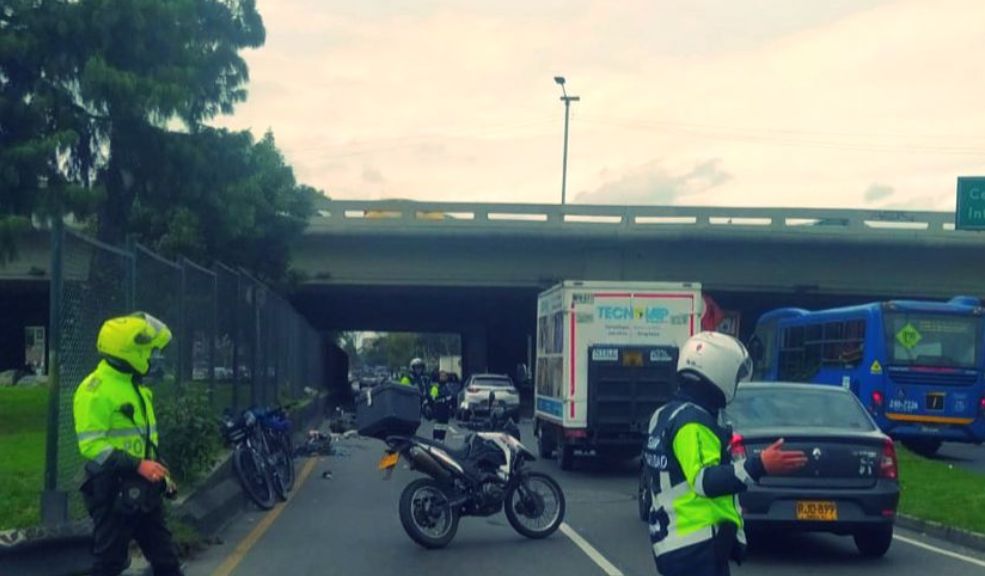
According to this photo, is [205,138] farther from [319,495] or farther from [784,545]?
[784,545]

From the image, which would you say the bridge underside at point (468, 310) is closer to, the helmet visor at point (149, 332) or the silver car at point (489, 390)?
the silver car at point (489, 390)

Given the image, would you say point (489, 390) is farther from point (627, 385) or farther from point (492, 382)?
point (627, 385)

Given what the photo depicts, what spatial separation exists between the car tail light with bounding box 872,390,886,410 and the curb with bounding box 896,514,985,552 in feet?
38.4

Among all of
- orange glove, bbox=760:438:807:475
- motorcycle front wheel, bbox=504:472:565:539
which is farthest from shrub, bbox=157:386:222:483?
orange glove, bbox=760:438:807:475

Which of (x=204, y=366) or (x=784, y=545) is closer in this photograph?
(x=784, y=545)

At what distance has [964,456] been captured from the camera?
29734 millimetres

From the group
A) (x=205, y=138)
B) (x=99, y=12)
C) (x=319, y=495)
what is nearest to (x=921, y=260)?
(x=205, y=138)

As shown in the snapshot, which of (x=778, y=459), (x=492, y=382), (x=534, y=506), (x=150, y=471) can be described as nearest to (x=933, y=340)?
(x=534, y=506)

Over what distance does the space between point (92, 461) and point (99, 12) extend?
20.4 metres

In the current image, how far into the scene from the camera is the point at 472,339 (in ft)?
226

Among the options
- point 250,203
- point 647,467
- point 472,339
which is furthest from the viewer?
point 472,339

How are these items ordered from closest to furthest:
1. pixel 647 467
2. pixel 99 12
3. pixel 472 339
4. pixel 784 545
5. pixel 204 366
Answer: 1. pixel 647 467
2. pixel 784 545
3. pixel 204 366
4. pixel 99 12
5. pixel 472 339

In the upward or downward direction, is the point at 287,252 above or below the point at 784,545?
above

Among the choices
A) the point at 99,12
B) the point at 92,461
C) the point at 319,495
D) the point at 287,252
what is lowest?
the point at 319,495
